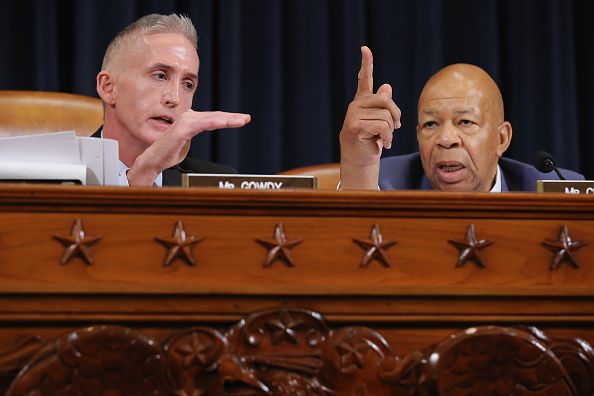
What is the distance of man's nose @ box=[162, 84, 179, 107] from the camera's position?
2.10 metres

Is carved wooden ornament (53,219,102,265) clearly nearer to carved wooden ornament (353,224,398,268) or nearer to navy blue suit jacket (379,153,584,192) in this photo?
carved wooden ornament (353,224,398,268)

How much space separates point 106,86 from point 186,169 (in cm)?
30

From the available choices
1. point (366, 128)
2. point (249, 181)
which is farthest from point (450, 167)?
point (249, 181)

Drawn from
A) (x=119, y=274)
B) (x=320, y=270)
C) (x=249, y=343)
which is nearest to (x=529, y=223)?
(x=320, y=270)

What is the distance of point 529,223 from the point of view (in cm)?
109

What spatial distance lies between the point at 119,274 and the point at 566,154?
7.01 ft

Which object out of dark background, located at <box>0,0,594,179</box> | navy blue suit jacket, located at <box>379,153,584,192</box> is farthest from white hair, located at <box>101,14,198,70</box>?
navy blue suit jacket, located at <box>379,153,584,192</box>

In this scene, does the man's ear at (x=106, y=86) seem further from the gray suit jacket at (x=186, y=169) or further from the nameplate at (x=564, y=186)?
the nameplate at (x=564, y=186)

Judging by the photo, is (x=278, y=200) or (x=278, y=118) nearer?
(x=278, y=200)

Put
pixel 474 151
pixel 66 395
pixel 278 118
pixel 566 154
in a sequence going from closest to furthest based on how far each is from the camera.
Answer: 1. pixel 66 395
2. pixel 474 151
3. pixel 278 118
4. pixel 566 154

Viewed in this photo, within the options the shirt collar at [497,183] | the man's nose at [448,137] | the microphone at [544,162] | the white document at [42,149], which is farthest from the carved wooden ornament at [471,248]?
the shirt collar at [497,183]

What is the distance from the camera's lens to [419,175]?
2209 millimetres

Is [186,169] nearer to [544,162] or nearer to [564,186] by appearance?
[544,162]

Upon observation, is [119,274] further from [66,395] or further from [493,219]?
[493,219]
